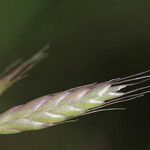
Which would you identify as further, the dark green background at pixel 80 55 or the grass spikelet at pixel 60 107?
the dark green background at pixel 80 55

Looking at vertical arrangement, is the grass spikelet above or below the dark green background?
below

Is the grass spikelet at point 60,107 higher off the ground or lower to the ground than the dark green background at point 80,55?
lower

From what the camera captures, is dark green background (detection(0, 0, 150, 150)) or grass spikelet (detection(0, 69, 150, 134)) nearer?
grass spikelet (detection(0, 69, 150, 134))

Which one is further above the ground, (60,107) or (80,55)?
(80,55)

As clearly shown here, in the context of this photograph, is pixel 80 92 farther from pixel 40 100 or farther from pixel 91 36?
pixel 91 36
